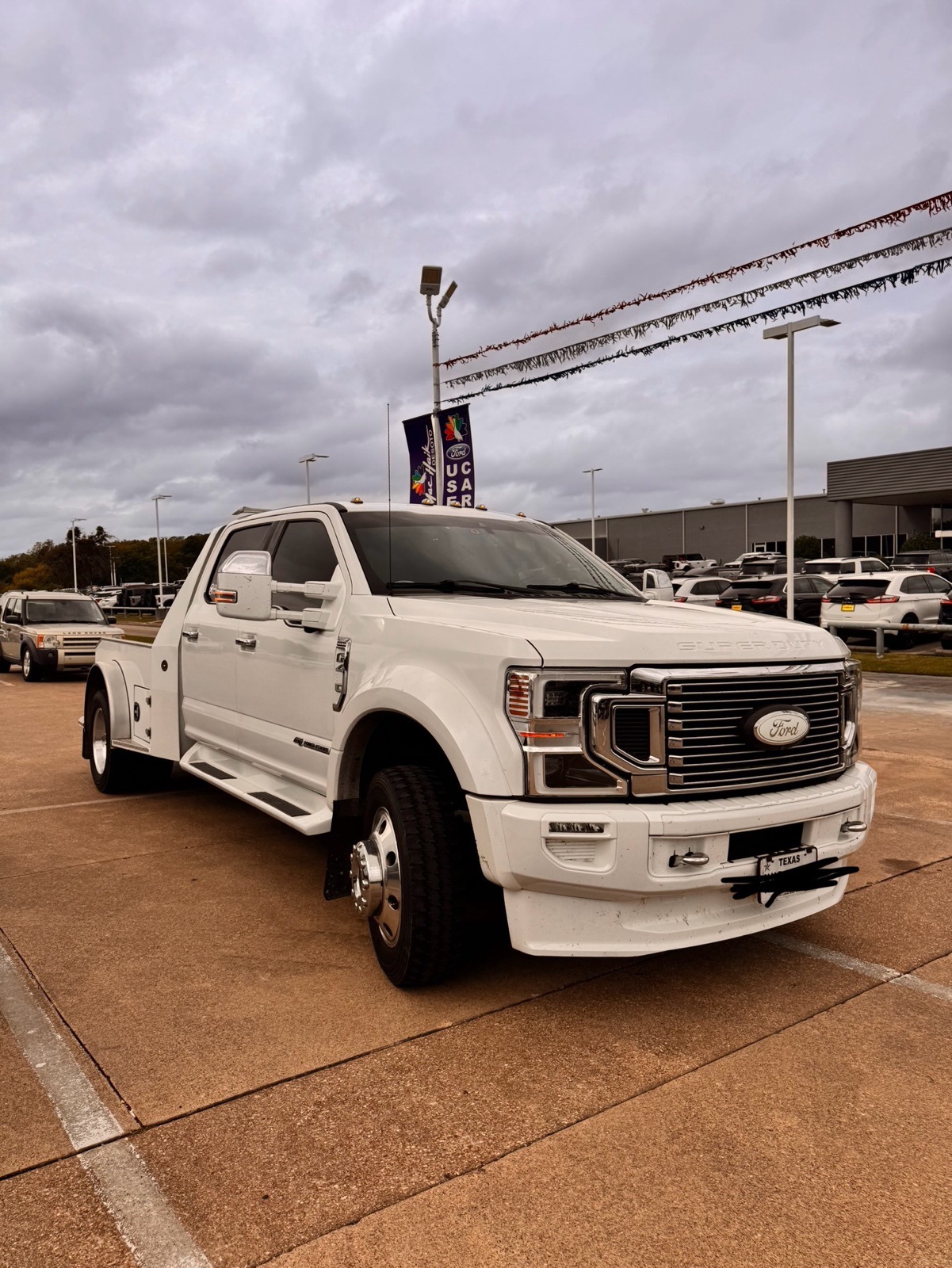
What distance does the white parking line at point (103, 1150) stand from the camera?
7.55 feet

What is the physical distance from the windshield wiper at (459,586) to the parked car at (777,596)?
18.7 metres

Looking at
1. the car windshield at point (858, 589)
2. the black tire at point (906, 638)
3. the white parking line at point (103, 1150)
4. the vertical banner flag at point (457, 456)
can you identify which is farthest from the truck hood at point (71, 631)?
the black tire at point (906, 638)

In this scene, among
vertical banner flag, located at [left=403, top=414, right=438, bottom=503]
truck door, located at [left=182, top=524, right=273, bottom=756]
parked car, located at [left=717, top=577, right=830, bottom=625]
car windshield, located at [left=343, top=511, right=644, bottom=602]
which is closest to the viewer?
car windshield, located at [left=343, top=511, right=644, bottom=602]

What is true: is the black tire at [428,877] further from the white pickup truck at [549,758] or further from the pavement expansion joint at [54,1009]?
the pavement expansion joint at [54,1009]

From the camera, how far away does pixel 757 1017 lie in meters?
3.48

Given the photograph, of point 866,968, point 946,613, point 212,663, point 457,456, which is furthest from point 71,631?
point 866,968

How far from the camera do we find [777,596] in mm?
24281

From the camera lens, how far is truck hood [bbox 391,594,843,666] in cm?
333

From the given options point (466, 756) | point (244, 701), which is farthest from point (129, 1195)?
point (244, 701)

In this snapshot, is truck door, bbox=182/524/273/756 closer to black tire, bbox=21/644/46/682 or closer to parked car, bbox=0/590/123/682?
parked car, bbox=0/590/123/682

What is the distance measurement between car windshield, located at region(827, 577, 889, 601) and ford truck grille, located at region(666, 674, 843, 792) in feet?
59.1

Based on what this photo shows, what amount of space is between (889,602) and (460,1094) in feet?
62.8

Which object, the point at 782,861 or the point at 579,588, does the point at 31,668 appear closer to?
the point at 579,588

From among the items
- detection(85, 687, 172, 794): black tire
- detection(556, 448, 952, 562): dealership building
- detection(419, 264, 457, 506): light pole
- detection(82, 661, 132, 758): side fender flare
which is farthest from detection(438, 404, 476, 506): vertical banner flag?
detection(556, 448, 952, 562): dealership building
